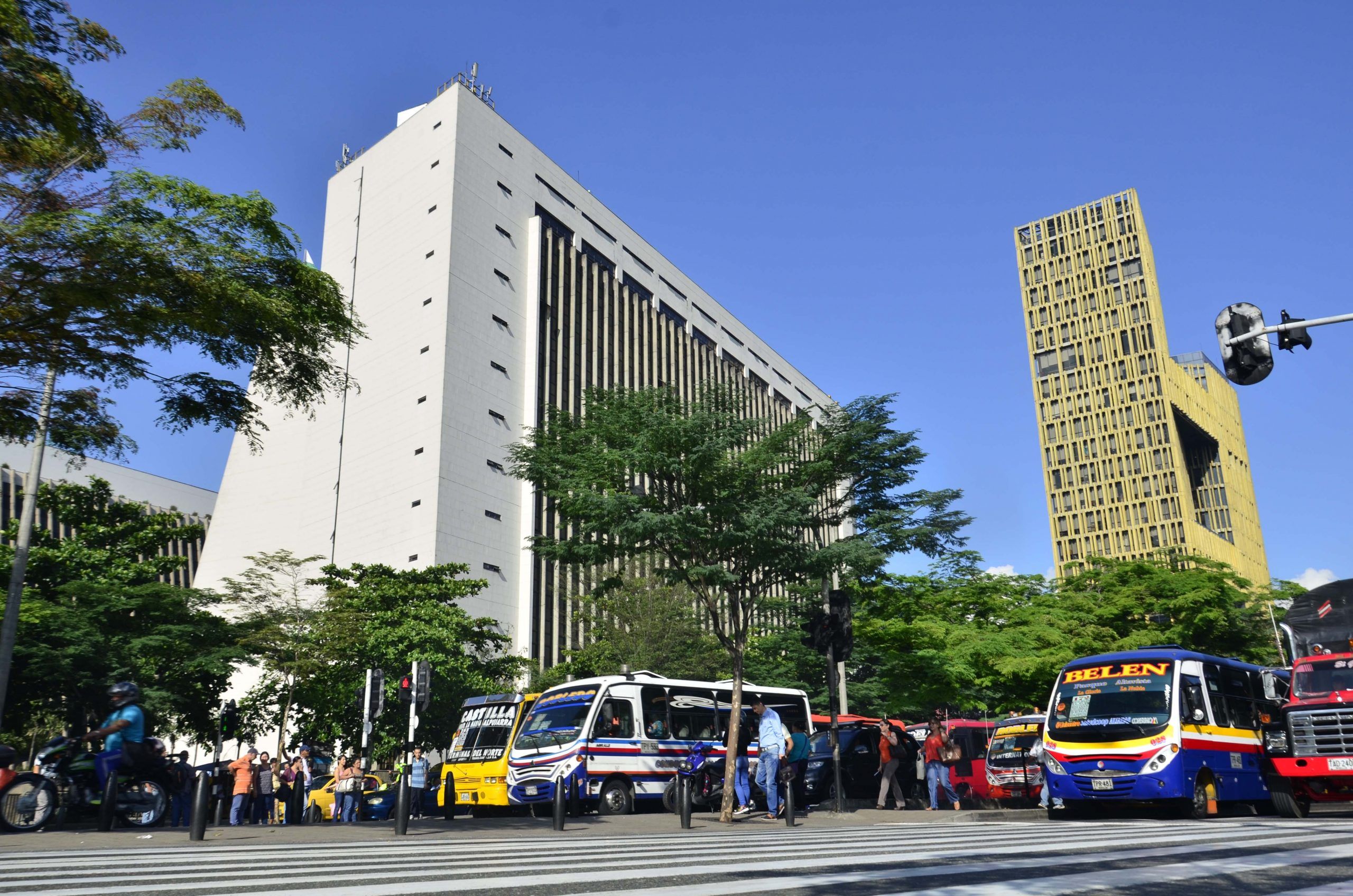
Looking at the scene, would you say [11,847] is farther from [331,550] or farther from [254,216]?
[331,550]

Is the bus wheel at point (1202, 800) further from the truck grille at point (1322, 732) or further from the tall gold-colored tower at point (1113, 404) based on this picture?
the tall gold-colored tower at point (1113, 404)

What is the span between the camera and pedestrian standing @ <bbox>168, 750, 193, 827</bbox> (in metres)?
19.5

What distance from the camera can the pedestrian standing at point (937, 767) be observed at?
Result: 60.8ft

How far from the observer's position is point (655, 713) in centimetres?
2175

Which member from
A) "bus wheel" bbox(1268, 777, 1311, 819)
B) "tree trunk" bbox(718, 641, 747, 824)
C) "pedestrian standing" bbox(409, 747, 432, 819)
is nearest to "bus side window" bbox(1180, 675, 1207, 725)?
"bus wheel" bbox(1268, 777, 1311, 819)

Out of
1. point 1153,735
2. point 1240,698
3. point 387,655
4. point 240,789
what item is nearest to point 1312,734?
point 1153,735

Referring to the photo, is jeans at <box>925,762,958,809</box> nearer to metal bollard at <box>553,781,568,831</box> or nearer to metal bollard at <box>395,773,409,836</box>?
metal bollard at <box>553,781,568,831</box>

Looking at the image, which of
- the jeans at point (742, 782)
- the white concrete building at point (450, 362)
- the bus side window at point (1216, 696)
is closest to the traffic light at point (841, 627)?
the jeans at point (742, 782)

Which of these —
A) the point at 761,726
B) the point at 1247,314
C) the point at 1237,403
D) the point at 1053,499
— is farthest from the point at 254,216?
the point at 1237,403

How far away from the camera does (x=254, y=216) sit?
46.9 ft

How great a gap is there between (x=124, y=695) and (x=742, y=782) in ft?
30.4

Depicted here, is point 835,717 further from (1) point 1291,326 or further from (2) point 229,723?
(2) point 229,723

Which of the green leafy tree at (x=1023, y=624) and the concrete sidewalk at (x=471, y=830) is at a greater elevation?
the green leafy tree at (x=1023, y=624)

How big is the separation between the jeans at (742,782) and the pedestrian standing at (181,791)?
9.77m
